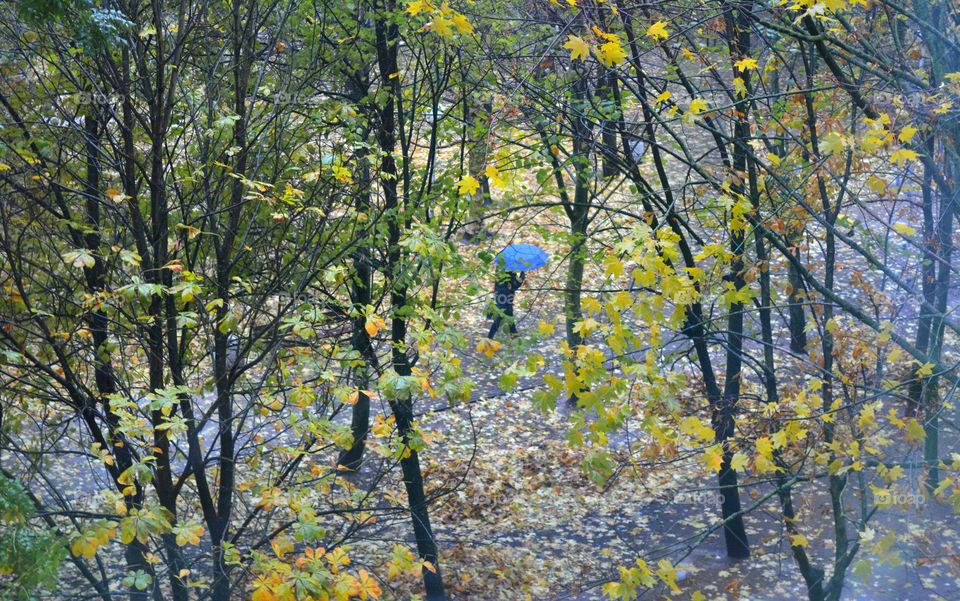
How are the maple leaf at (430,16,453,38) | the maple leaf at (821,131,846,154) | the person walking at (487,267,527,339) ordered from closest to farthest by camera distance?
the maple leaf at (821,131,846,154), the maple leaf at (430,16,453,38), the person walking at (487,267,527,339)

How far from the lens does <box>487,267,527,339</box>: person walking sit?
7.99 metres

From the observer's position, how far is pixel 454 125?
9195 mm

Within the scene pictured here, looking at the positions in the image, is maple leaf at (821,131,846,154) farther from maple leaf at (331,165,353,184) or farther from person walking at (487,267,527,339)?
person walking at (487,267,527,339)

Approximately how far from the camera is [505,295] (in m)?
11.1

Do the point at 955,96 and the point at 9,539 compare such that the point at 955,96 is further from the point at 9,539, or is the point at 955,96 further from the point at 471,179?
the point at 9,539

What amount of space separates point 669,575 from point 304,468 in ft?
15.4

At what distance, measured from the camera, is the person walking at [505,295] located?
799cm

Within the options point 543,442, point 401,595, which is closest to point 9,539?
point 401,595

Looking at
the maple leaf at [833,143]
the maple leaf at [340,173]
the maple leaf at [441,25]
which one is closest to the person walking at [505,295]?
the maple leaf at [340,173]

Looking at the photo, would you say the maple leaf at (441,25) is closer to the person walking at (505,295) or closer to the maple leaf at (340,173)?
the maple leaf at (340,173)

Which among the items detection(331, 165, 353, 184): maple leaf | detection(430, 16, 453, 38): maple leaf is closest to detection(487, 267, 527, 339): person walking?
detection(331, 165, 353, 184): maple leaf

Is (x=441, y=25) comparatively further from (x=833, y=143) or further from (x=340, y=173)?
(x=833, y=143)

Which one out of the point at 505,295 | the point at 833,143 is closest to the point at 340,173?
the point at 833,143

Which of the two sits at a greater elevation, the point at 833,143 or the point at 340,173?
the point at 340,173
